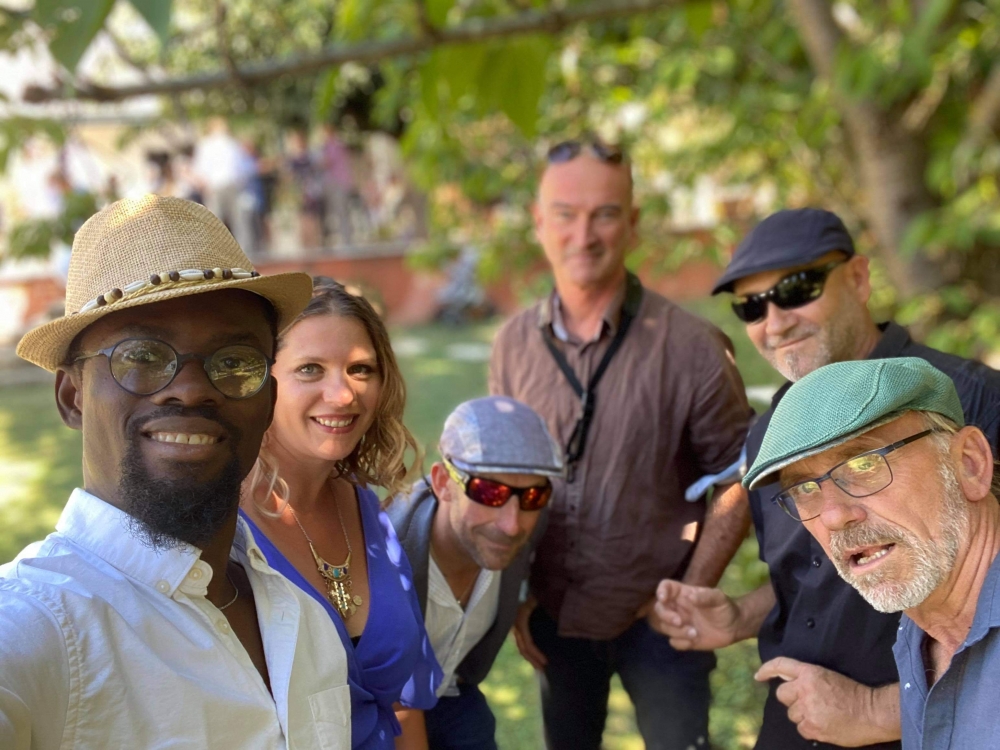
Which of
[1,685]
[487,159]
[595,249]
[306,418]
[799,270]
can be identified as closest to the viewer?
[1,685]

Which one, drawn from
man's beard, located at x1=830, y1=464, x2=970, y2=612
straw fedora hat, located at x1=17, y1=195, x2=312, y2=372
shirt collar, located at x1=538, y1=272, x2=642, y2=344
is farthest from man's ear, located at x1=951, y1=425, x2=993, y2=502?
shirt collar, located at x1=538, y1=272, x2=642, y2=344

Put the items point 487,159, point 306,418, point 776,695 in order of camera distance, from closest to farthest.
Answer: point 306,418
point 776,695
point 487,159

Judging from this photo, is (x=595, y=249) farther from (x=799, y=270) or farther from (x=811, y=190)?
(x=811, y=190)

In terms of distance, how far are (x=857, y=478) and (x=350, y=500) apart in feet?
4.11

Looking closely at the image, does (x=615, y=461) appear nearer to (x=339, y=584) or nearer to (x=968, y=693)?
(x=339, y=584)

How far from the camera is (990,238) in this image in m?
4.17

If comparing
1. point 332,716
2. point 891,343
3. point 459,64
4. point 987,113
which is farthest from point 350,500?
point 987,113

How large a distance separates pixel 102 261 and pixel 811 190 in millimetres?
7429

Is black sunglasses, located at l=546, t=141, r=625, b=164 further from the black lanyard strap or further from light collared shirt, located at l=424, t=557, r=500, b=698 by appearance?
light collared shirt, located at l=424, t=557, r=500, b=698

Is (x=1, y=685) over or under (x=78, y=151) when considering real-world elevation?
under

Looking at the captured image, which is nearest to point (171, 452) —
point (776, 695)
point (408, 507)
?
point (408, 507)

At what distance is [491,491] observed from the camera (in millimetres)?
2869

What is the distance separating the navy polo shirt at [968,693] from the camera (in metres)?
1.82

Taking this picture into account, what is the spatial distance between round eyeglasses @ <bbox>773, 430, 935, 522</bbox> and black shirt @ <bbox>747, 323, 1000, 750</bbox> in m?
0.61
